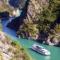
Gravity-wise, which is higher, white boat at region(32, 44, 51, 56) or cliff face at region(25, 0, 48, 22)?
cliff face at region(25, 0, 48, 22)

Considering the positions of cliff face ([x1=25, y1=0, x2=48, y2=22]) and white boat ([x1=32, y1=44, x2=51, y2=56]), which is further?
cliff face ([x1=25, y1=0, x2=48, y2=22])

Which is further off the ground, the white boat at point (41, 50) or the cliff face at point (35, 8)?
the cliff face at point (35, 8)

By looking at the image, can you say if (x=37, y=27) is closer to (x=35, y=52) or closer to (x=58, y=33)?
(x=58, y=33)

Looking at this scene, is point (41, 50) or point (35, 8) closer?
point (41, 50)

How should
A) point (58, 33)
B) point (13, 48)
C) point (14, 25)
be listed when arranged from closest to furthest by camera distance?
point (13, 48), point (58, 33), point (14, 25)

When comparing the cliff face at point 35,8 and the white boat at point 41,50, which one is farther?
the cliff face at point 35,8

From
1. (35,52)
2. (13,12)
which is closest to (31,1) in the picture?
(35,52)

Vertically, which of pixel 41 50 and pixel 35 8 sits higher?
pixel 35 8

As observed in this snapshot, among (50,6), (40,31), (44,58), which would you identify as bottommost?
(44,58)
